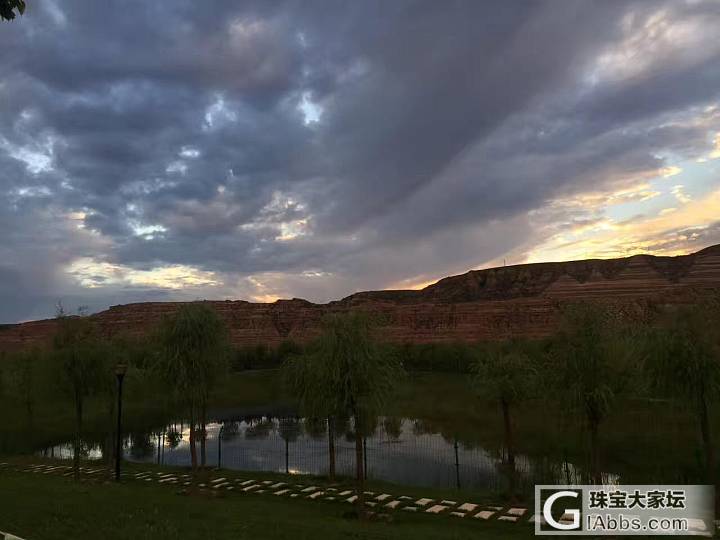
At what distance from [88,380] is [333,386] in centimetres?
1389

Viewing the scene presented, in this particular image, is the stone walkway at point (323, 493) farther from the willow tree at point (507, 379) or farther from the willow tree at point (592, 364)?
the willow tree at point (507, 379)

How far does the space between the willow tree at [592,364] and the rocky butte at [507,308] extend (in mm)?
111658

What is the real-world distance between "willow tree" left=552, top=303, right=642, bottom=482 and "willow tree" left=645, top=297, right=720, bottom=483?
1096 mm

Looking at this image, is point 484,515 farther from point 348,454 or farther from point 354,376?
point 348,454

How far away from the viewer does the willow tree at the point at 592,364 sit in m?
15.4

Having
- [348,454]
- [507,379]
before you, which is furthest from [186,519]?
[348,454]

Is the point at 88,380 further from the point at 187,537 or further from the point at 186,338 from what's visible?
the point at 187,537

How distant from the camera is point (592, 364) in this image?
1546cm

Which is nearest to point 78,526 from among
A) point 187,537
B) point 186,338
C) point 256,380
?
point 187,537

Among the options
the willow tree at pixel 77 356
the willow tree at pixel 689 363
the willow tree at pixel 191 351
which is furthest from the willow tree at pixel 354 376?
the willow tree at pixel 77 356

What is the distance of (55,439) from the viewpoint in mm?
40094

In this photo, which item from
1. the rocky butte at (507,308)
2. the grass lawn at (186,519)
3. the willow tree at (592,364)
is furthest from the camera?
the rocky butte at (507,308)

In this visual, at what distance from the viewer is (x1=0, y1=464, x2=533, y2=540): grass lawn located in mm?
10633

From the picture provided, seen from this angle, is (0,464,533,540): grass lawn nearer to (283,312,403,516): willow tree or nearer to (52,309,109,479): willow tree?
(283,312,403,516): willow tree
